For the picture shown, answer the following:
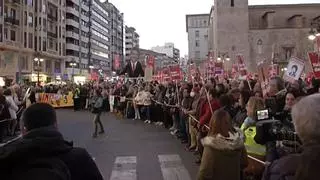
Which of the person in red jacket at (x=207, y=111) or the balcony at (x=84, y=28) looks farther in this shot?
the balcony at (x=84, y=28)

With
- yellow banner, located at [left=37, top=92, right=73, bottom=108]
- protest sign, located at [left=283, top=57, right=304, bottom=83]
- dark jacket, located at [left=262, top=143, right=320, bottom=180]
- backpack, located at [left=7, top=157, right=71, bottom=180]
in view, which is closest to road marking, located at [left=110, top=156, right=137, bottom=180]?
protest sign, located at [left=283, top=57, right=304, bottom=83]

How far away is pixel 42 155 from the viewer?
298cm

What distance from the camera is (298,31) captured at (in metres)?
95.1

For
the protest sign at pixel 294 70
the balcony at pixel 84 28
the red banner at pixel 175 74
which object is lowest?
the protest sign at pixel 294 70

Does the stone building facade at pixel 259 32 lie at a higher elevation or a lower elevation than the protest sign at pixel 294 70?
higher

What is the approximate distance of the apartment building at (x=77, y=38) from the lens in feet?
341

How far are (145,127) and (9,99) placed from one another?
6.39 metres

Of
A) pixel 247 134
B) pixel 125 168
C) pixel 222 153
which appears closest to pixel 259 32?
pixel 125 168

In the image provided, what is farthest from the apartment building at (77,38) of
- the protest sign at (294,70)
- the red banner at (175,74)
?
the protest sign at (294,70)

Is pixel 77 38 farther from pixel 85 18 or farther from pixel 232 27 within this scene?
pixel 232 27

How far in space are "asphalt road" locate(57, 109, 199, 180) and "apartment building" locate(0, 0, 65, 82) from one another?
41.4 meters

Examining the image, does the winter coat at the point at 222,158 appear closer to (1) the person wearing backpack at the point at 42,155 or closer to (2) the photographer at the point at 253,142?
(2) the photographer at the point at 253,142

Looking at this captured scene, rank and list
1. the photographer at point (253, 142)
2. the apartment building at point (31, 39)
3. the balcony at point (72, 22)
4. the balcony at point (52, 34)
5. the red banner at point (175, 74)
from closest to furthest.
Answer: the photographer at point (253, 142) < the red banner at point (175, 74) < the apartment building at point (31, 39) < the balcony at point (52, 34) < the balcony at point (72, 22)

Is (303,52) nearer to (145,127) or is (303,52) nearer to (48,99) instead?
(48,99)
